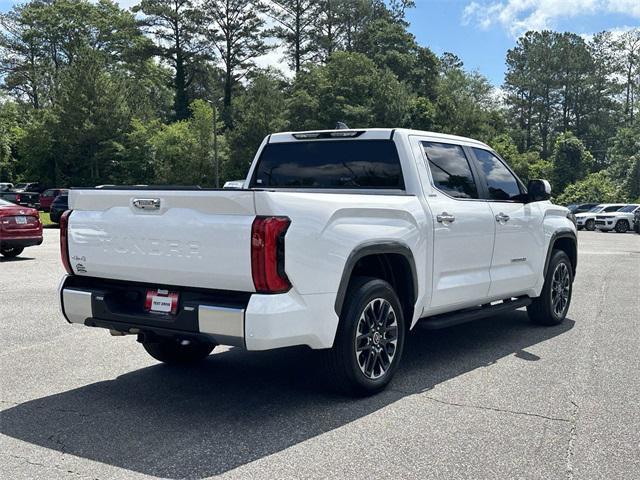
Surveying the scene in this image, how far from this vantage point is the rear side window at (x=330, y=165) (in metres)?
5.82

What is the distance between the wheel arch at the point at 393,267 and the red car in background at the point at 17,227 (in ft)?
38.7

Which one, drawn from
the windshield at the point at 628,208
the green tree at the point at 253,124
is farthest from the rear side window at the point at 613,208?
the green tree at the point at 253,124

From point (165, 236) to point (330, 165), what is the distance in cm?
202

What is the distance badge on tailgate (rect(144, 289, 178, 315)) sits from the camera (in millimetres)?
4539

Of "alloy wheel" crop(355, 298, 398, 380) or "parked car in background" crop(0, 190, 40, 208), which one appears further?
"parked car in background" crop(0, 190, 40, 208)

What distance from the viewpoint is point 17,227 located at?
14.9 metres

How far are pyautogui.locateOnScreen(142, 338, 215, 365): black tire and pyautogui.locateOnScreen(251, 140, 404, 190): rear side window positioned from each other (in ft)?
5.31

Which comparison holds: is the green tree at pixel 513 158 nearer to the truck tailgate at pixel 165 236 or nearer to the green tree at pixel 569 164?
the green tree at pixel 569 164

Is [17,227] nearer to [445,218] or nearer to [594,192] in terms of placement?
[445,218]

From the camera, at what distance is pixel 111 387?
5.32m

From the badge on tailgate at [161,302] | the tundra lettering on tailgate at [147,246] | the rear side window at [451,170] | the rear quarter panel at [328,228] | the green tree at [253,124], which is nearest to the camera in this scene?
the rear quarter panel at [328,228]

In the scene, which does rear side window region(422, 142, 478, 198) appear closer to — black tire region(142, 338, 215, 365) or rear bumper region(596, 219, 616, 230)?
black tire region(142, 338, 215, 365)

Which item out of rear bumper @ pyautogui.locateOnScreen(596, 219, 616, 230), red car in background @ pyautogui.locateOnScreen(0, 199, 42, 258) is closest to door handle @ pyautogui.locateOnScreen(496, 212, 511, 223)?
red car in background @ pyautogui.locateOnScreen(0, 199, 42, 258)

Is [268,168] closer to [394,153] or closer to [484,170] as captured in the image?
[394,153]
